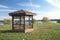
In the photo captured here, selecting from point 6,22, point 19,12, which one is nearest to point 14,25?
point 19,12

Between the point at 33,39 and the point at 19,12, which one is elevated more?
the point at 19,12

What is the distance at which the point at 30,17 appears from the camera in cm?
1305

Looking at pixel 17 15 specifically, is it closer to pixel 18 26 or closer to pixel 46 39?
pixel 18 26

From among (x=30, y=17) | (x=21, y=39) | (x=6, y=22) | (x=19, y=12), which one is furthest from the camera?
(x=6, y=22)

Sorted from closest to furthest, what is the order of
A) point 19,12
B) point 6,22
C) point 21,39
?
point 21,39 → point 19,12 → point 6,22

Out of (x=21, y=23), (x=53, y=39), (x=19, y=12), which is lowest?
(x=53, y=39)

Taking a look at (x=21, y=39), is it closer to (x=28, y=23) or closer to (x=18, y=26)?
(x=18, y=26)

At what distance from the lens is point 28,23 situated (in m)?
13.2

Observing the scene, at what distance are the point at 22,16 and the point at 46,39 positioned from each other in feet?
15.0

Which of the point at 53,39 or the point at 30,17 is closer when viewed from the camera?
the point at 53,39

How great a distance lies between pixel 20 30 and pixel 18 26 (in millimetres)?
472

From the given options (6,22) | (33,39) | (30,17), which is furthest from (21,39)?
(6,22)

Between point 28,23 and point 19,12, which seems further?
point 28,23

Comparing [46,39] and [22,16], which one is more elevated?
[22,16]
